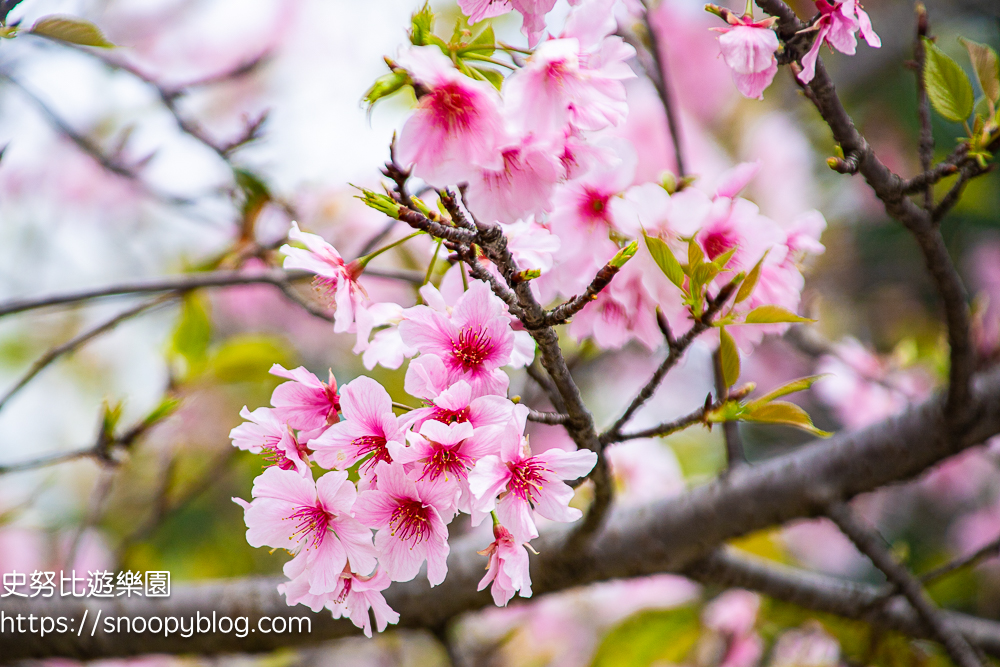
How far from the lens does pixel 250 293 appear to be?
2334mm

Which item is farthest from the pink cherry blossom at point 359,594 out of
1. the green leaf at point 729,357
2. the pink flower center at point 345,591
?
the green leaf at point 729,357

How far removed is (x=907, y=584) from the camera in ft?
2.60

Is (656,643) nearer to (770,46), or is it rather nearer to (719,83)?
(770,46)

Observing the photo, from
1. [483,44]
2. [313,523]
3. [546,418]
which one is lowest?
[313,523]

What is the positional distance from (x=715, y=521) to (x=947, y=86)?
556mm

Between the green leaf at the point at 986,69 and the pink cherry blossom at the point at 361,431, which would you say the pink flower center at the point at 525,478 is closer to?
the pink cherry blossom at the point at 361,431

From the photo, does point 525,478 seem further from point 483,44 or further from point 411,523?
point 483,44

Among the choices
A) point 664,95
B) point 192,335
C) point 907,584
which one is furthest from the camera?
point 192,335

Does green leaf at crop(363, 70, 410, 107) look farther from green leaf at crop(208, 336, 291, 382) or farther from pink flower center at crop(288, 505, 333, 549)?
green leaf at crop(208, 336, 291, 382)

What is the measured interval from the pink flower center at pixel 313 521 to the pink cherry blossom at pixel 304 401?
64mm

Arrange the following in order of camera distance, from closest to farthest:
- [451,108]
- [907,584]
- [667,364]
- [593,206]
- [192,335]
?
1. [451,108]
2. [667,364]
3. [593,206]
4. [907,584]
5. [192,335]

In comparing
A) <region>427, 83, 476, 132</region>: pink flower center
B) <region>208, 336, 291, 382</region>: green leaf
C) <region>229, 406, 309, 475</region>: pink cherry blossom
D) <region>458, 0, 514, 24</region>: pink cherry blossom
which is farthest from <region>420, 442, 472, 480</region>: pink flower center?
<region>208, 336, 291, 382</region>: green leaf

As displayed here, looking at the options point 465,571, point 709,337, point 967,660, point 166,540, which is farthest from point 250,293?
point 967,660

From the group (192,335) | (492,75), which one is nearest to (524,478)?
(492,75)
